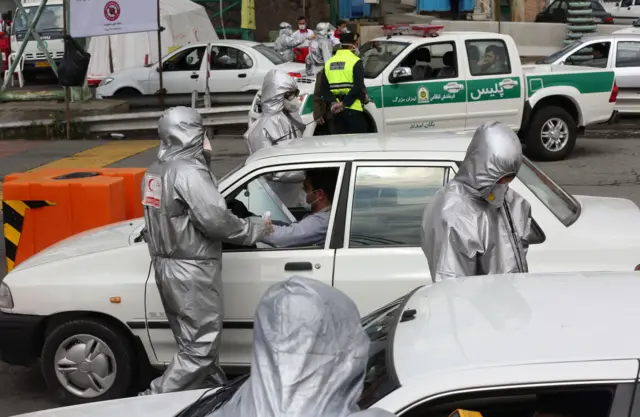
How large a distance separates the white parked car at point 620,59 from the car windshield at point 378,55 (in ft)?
14.8

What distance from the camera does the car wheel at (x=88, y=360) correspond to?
561 cm

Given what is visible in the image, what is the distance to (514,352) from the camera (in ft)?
9.14

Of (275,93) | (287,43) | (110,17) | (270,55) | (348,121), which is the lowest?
(348,121)

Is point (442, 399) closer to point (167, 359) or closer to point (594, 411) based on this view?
point (594, 411)

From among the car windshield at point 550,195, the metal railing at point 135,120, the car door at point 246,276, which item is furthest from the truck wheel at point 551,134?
the car door at point 246,276

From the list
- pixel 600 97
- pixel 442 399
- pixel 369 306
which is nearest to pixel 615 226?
pixel 369 306

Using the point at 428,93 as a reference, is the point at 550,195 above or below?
below

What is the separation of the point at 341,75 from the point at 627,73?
7.33 m

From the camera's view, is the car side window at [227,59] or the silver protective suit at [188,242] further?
the car side window at [227,59]

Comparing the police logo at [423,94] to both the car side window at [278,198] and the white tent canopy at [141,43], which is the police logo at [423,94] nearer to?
the car side window at [278,198]

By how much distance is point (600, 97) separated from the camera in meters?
13.9

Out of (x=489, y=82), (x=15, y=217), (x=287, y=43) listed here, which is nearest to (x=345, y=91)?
(x=489, y=82)

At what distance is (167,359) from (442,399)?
3.18 meters

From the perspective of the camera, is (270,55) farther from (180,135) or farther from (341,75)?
(180,135)
